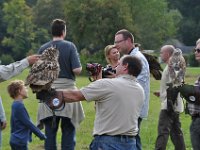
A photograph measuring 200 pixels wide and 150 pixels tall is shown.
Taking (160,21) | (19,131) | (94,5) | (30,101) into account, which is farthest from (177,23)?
(19,131)

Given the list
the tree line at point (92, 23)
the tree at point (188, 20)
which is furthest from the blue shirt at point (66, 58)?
the tree at point (188, 20)

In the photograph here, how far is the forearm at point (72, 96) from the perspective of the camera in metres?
6.66

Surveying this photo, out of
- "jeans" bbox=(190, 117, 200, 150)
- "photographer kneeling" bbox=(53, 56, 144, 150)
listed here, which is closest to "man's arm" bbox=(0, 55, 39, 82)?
"photographer kneeling" bbox=(53, 56, 144, 150)

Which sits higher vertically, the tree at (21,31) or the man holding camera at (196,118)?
the man holding camera at (196,118)

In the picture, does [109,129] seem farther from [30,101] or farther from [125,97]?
[30,101]

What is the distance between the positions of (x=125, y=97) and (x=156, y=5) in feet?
278

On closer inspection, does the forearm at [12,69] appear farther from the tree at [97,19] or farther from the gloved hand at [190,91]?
the tree at [97,19]

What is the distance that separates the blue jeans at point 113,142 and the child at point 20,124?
110 inches

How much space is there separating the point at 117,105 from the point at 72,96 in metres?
0.61

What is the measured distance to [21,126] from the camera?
9.82m

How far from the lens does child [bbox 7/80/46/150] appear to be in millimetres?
9742

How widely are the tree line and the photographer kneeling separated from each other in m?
49.6

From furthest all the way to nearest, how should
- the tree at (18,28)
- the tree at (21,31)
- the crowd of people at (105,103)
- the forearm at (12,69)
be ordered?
the tree at (18,28) < the tree at (21,31) < the forearm at (12,69) < the crowd of people at (105,103)

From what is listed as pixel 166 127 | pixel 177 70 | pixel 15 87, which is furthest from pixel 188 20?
pixel 177 70
